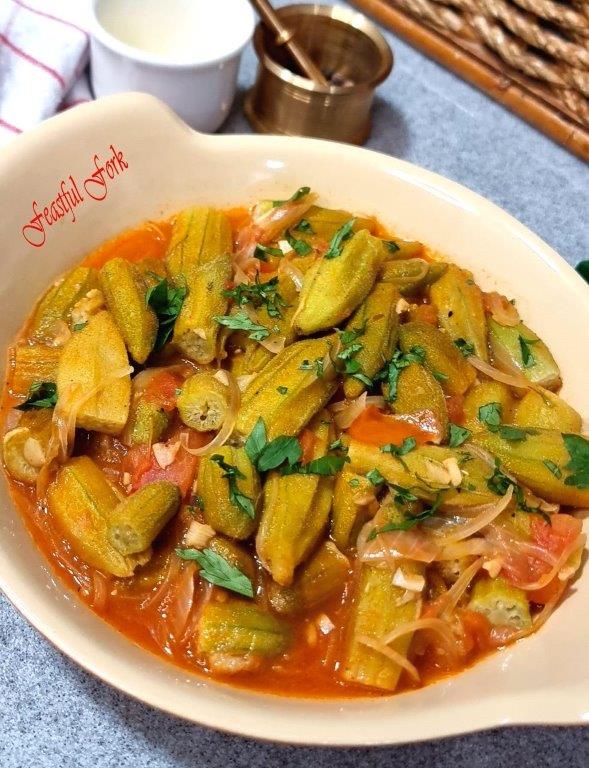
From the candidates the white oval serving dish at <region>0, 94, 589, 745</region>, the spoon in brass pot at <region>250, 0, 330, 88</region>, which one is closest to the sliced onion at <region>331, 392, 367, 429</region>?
the white oval serving dish at <region>0, 94, 589, 745</region>

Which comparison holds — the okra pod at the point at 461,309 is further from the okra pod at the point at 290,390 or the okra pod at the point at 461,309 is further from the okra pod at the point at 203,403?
the okra pod at the point at 203,403

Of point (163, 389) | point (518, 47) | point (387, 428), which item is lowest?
point (163, 389)

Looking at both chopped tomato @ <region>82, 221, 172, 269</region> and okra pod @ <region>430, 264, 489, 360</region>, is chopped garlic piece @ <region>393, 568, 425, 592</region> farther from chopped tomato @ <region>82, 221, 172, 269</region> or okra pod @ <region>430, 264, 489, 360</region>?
chopped tomato @ <region>82, 221, 172, 269</region>

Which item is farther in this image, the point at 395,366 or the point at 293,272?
the point at 293,272

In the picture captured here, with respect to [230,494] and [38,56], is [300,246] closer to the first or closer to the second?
[230,494]

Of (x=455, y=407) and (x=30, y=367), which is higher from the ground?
(x=455, y=407)

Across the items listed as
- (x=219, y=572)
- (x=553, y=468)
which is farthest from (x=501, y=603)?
(x=219, y=572)

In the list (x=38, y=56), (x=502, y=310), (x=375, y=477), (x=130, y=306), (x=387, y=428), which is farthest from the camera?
(x=38, y=56)

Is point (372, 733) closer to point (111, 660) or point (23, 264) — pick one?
point (111, 660)
